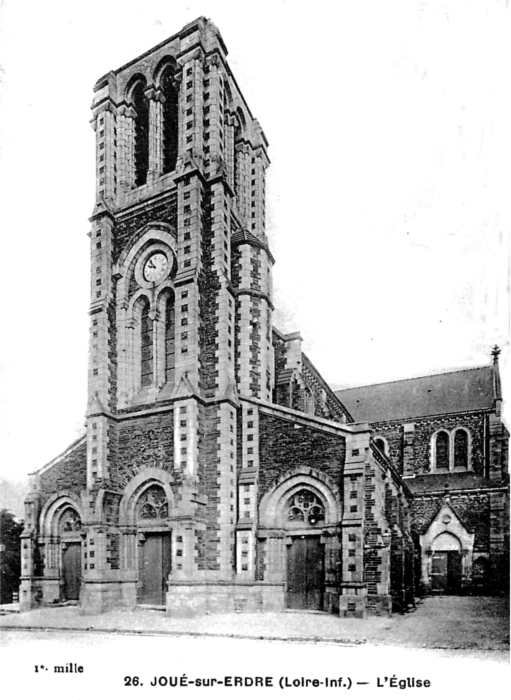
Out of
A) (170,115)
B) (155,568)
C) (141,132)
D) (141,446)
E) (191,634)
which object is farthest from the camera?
(141,132)

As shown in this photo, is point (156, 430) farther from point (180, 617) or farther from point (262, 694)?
point (262, 694)

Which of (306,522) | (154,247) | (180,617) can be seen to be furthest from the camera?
(154,247)

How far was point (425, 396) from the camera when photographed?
3197cm

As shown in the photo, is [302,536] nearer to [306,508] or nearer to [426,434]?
[306,508]

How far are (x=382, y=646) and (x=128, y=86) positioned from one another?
713 inches

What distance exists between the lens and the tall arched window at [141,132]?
772 inches

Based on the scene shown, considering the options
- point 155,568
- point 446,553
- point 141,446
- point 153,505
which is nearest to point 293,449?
point 153,505

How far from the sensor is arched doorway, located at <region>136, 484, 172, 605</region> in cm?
1622

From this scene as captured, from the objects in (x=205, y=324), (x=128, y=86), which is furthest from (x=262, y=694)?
(x=128, y=86)

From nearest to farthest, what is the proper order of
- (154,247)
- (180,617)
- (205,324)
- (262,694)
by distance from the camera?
(262,694) → (180,617) → (205,324) → (154,247)

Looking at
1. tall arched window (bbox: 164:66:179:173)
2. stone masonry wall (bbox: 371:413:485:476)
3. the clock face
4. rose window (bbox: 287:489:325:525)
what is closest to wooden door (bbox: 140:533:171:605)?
rose window (bbox: 287:489:325:525)

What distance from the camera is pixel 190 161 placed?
17672mm

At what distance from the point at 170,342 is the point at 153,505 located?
479cm

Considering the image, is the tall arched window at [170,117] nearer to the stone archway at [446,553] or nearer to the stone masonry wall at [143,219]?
the stone masonry wall at [143,219]
